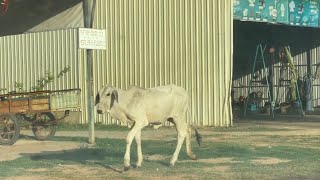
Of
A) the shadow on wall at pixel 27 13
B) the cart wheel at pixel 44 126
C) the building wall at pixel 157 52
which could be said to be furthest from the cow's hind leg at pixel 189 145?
the shadow on wall at pixel 27 13

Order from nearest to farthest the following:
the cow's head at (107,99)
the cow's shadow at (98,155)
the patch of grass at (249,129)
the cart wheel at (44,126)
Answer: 1. the cow's head at (107,99)
2. the cow's shadow at (98,155)
3. the cart wheel at (44,126)
4. the patch of grass at (249,129)

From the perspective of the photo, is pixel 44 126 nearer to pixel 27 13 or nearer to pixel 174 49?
pixel 174 49

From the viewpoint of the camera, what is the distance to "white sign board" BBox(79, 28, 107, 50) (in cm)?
1558

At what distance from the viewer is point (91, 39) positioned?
623 inches

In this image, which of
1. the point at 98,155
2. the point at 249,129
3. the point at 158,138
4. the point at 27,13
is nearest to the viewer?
the point at 98,155

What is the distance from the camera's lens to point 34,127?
1822 cm

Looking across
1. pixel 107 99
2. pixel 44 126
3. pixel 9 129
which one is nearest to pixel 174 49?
pixel 44 126

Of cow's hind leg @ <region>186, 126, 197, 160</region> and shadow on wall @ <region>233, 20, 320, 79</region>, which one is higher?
shadow on wall @ <region>233, 20, 320, 79</region>

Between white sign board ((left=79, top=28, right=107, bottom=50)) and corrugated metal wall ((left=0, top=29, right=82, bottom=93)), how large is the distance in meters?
8.65

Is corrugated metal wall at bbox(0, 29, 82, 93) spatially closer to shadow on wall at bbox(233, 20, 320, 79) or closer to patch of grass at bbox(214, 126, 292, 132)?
patch of grass at bbox(214, 126, 292, 132)

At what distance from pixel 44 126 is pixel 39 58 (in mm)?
8054

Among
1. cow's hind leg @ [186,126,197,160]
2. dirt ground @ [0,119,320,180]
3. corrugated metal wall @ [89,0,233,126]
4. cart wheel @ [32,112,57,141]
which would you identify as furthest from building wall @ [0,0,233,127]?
cow's hind leg @ [186,126,197,160]

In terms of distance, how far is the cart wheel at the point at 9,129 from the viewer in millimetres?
16875

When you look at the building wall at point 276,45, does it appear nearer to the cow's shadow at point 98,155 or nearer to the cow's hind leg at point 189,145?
the cow's shadow at point 98,155
